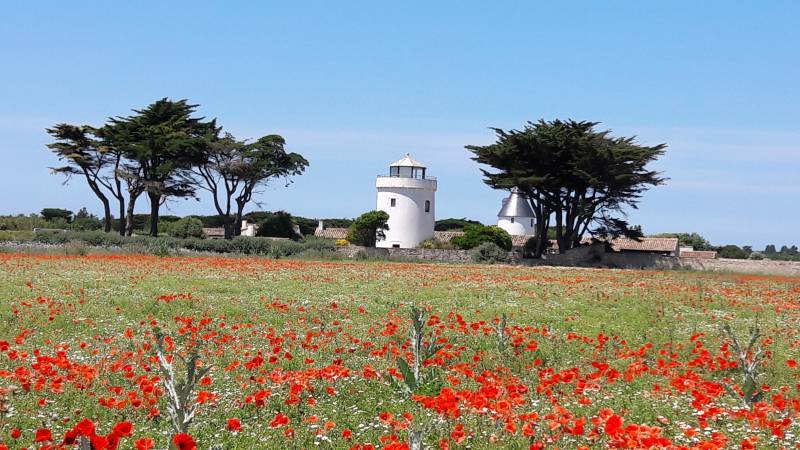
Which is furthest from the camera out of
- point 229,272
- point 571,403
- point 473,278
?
point 473,278

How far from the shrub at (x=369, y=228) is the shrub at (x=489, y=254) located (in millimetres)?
16558

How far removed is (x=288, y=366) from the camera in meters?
10.7

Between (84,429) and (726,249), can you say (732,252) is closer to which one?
(726,249)

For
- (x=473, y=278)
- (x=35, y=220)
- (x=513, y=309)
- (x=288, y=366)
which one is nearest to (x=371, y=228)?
(x=35, y=220)

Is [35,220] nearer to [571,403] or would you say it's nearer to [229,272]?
[229,272]

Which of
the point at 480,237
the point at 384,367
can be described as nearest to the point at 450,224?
the point at 480,237

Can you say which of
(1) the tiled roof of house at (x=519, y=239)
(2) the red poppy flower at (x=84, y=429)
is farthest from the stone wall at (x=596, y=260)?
(2) the red poppy flower at (x=84, y=429)

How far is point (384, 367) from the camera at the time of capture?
411 inches

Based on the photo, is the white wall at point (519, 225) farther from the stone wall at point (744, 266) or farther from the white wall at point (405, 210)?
the stone wall at point (744, 266)

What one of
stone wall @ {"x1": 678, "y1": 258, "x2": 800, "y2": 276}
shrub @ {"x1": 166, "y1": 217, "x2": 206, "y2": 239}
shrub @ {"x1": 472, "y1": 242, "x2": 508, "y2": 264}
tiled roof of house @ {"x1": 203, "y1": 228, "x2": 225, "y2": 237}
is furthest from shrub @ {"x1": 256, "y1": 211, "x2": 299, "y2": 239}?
stone wall @ {"x1": 678, "y1": 258, "x2": 800, "y2": 276}

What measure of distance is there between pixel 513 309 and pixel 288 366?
866cm

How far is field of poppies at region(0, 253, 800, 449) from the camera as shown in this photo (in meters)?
6.79

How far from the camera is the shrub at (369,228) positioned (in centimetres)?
7056

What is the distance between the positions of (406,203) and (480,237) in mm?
11131
